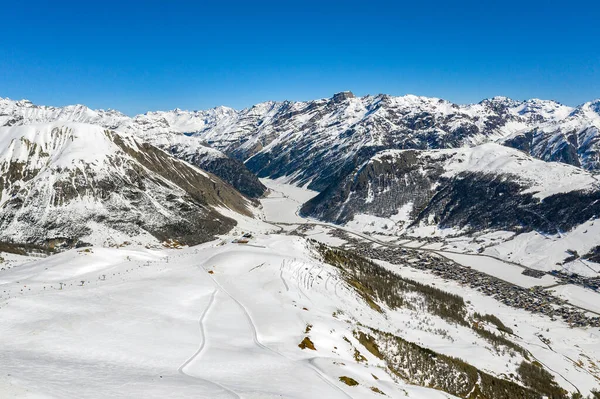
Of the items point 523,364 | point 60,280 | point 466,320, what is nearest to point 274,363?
point 60,280

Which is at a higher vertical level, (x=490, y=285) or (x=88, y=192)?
(x=88, y=192)

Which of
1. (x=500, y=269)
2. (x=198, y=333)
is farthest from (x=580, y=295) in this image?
(x=198, y=333)

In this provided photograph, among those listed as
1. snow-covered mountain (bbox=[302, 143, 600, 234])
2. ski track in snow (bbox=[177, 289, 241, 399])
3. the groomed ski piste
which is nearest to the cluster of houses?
snow-covered mountain (bbox=[302, 143, 600, 234])

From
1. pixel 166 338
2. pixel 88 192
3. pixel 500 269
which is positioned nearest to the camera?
pixel 166 338

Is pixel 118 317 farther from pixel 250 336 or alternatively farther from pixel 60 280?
pixel 60 280

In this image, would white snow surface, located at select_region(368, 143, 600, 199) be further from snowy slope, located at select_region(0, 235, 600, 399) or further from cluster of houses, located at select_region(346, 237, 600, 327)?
snowy slope, located at select_region(0, 235, 600, 399)

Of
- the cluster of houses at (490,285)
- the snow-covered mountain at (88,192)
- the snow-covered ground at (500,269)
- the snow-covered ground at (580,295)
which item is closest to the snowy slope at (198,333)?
the cluster of houses at (490,285)

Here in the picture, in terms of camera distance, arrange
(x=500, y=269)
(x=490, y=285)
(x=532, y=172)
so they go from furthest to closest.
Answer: (x=532, y=172)
(x=500, y=269)
(x=490, y=285)

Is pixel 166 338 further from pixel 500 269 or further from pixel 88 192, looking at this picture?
pixel 88 192
